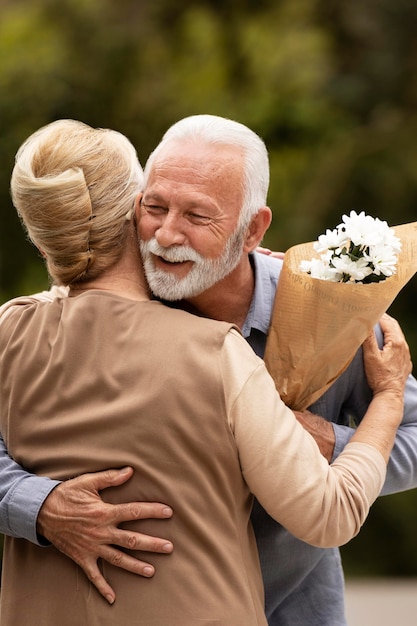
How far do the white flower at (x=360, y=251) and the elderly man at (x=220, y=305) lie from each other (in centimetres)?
21

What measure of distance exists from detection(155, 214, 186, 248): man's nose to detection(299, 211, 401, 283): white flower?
318 millimetres

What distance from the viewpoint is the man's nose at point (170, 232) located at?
2338 millimetres

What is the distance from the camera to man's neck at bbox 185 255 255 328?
2.63m

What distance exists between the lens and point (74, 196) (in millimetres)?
2230

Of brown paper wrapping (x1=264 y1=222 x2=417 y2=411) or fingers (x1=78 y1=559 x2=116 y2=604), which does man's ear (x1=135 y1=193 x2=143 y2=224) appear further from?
fingers (x1=78 y1=559 x2=116 y2=604)

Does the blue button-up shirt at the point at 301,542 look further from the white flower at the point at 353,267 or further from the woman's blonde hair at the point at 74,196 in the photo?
the woman's blonde hair at the point at 74,196

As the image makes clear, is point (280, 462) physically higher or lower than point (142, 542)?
higher

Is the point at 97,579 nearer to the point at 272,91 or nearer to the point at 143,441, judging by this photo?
the point at 143,441

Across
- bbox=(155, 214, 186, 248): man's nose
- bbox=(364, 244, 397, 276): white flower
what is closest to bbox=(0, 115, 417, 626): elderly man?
bbox=(155, 214, 186, 248): man's nose

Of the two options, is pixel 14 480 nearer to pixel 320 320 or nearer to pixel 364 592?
pixel 320 320

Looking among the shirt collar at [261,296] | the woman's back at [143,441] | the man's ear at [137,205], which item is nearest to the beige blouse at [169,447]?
the woman's back at [143,441]

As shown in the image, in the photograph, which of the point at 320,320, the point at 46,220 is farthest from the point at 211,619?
the point at 46,220

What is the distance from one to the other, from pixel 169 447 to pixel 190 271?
19.0 inches

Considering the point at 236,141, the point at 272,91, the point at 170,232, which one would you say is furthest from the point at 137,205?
the point at 272,91
